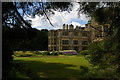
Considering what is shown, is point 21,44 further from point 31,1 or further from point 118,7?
point 118,7

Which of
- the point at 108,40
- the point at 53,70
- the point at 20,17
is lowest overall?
the point at 53,70

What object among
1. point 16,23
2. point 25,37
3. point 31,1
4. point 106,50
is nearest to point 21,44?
point 25,37

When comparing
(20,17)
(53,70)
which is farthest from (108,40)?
(53,70)

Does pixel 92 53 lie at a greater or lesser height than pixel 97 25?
lesser

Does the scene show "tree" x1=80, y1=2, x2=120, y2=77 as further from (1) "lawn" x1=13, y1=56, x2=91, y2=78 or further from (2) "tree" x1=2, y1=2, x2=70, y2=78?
(2) "tree" x1=2, y1=2, x2=70, y2=78

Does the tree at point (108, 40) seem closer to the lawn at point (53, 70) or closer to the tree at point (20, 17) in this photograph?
the lawn at point (53, 70)

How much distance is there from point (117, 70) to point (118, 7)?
942 millimetres

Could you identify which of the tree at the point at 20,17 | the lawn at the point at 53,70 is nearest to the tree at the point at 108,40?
the lawn at the point at 53,70

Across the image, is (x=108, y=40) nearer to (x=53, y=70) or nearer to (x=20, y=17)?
(x=20, y=17)

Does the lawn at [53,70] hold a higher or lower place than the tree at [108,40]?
lower

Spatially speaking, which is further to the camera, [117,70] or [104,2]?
[104,2]

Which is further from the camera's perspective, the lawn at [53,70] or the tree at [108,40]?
the tree at [108,40]

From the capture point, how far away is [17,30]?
7.81ft

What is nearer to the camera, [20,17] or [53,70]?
[20,17]
